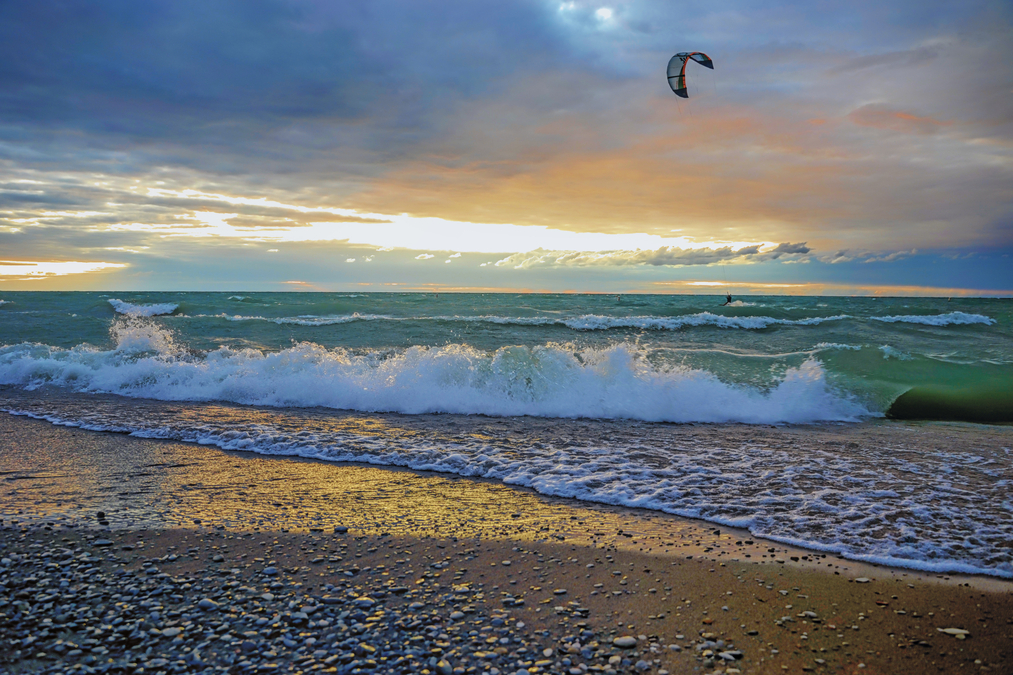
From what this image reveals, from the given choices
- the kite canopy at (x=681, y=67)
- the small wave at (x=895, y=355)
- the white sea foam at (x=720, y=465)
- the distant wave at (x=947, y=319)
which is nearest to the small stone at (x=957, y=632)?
the white sea foam at (x=720, y=465)

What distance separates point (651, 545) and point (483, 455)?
296 cm

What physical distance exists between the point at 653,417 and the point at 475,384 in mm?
3395

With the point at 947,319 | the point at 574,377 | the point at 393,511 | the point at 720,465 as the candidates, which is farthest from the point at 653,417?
the point at 947,319

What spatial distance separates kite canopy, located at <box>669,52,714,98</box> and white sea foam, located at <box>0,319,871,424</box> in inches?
207

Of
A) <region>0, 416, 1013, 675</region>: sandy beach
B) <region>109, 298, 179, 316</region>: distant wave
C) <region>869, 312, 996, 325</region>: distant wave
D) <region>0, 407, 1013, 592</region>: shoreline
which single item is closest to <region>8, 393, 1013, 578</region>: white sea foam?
<region>0, 407, 1013, 592</region>: shoreline

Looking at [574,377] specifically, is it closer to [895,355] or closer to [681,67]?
[681,67]

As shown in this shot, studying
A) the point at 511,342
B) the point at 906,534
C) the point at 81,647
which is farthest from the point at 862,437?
the point at 511,342

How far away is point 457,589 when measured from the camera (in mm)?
3537

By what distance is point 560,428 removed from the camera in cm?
873

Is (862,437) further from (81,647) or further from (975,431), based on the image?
(81,647)

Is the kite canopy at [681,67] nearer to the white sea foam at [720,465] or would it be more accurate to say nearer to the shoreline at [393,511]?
the white sea foam at [720,465]

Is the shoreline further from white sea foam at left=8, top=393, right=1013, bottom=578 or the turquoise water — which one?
the turquoise water

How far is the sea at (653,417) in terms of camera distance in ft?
16.7

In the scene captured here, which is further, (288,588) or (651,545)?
(651,545)
